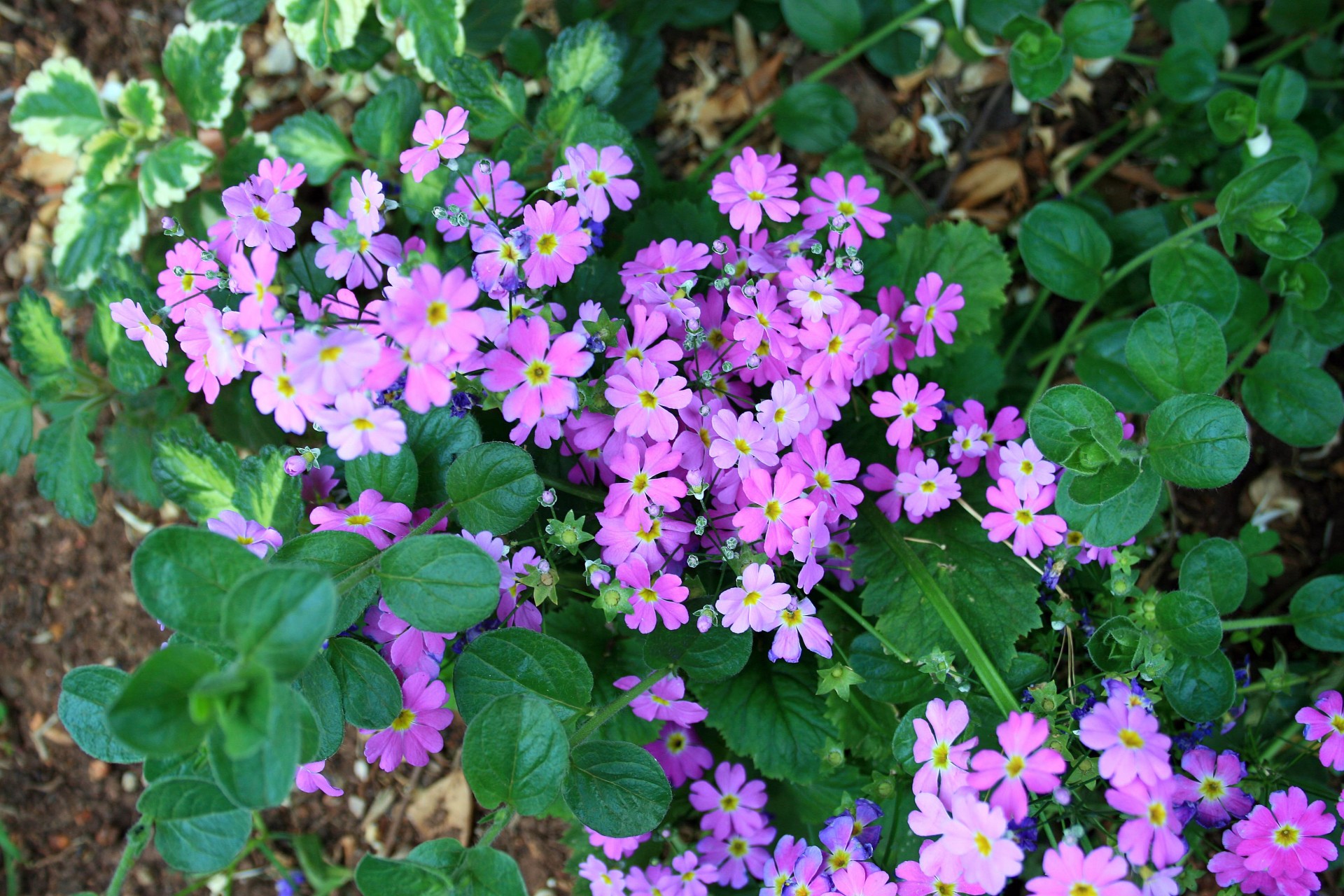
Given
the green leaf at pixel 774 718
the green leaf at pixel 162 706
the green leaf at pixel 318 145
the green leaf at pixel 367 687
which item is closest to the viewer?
the green leaf at pixel 162 706

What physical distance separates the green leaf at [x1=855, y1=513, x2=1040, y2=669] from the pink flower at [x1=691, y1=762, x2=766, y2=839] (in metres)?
0.55

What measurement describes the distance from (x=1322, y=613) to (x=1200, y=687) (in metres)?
0.54

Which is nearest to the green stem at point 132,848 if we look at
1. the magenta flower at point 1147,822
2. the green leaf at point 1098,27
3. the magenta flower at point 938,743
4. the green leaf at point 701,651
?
the green leaf at point 701,651

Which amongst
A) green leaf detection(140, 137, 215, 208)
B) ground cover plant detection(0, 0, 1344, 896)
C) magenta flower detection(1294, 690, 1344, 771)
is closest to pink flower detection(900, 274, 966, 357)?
ground cover plant detection(0, 0, 1344, 896)

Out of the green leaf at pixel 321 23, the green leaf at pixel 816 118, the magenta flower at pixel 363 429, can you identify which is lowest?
the green leaf at pixel 816 118

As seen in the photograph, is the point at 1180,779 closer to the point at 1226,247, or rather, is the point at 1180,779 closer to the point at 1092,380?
the point at 1092,380

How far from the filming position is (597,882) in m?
2.20

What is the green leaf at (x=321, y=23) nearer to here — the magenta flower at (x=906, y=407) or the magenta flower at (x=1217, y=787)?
the magenta flower at (x=906, y=407)

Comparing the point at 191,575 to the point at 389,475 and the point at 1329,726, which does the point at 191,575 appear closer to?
the point at 389,475

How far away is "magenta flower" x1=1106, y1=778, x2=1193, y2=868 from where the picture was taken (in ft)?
4.71

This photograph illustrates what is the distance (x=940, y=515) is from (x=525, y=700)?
3.61 feet

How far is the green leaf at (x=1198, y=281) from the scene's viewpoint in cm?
223

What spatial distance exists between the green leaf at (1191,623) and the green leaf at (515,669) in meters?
1.08

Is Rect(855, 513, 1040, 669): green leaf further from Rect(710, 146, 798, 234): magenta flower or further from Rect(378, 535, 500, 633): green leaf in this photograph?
Rect(378, 535, 500, 633): green leaf
